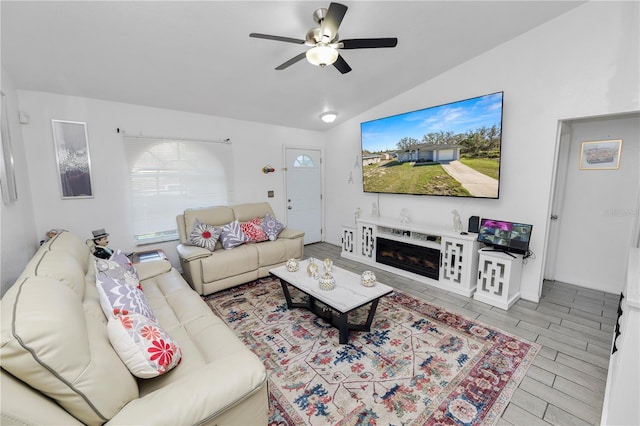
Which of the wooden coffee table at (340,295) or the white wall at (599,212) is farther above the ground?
the white wall at (599,212)

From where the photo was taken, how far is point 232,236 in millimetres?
3555

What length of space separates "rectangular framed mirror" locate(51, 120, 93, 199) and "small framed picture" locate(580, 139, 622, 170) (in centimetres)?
574

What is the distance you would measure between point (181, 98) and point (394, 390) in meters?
3.79

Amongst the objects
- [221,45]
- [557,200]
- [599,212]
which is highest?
[221,45]

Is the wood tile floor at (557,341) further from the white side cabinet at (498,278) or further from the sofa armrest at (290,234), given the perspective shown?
the sofa armrest at (290,234)

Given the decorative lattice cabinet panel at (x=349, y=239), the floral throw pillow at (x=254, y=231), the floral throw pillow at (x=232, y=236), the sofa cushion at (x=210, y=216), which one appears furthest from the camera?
the decorative lattice cabinet panel at (x=349, y=239)

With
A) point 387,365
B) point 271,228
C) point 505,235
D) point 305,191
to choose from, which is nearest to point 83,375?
point 387,365

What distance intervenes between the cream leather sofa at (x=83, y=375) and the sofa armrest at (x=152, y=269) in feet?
3.50

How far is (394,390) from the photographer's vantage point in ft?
5.93

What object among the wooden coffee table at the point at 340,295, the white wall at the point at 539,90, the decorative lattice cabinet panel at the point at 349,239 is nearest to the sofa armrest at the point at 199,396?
the wooden coffee table at the point at 340,295

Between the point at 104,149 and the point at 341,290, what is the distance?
128 inches

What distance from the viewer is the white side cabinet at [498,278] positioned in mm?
2838

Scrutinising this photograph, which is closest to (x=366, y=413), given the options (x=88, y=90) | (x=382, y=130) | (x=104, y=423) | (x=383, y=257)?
(x=104, y=423)

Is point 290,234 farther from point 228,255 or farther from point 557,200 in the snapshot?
point 557,200
